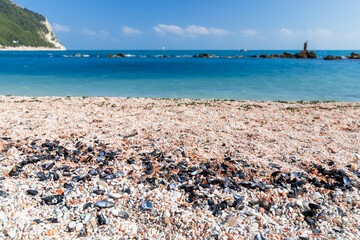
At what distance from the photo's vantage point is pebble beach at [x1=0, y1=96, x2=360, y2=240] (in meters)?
3.21

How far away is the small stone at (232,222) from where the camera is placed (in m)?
3.26

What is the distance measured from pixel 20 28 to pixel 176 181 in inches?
8225

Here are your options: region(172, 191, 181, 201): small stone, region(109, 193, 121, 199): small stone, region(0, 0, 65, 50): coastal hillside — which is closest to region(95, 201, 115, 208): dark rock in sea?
region(109, 193, 121, 199): small stone

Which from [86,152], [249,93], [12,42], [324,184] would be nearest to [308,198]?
[324,184]

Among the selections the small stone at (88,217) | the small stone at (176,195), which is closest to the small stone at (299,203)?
the small stone at (176,195)

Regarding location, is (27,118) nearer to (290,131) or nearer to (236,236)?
(236,236)

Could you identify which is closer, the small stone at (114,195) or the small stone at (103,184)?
the small stone at (114,195)

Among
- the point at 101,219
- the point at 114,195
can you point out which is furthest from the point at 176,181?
the point at 101,219

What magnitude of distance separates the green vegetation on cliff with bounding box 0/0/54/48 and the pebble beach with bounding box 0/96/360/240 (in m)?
183

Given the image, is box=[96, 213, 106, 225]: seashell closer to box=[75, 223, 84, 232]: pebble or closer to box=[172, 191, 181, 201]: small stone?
box=[75, 223, 84, 232]: pebble

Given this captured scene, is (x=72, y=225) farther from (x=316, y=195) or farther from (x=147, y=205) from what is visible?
(x=316, y=195)

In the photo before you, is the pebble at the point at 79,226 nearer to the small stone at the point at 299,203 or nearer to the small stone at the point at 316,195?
the small stone at the point at 299,203

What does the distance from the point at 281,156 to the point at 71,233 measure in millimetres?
4507

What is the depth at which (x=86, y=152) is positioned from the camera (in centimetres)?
529
